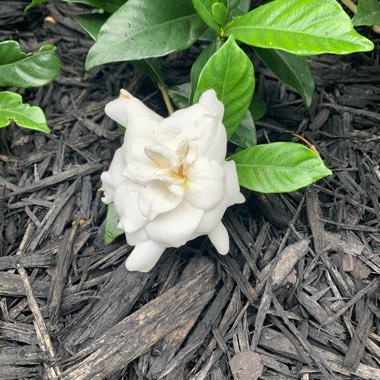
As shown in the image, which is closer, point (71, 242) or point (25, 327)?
point (25, 327)

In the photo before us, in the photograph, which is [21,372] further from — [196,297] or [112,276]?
[196,297]

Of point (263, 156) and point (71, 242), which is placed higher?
point (263, 156)

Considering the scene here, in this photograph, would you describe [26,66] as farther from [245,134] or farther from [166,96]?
[245,134]

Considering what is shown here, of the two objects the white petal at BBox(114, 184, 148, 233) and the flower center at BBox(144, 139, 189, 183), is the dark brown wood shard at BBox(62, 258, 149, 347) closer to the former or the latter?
the white petal at BBox(114, 184, 148, 233)

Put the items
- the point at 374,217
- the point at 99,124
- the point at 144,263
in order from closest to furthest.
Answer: the point at 144,263 → the point at 374,217 → the point at 99,124

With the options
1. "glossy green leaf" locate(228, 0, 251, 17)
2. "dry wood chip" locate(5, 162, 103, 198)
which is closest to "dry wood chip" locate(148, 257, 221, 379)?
"dry wood chip" locate(5, 162, 103, 198)

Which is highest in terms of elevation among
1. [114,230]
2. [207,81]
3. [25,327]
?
[207,81]

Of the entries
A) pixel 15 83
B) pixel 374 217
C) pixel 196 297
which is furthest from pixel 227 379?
pixel 15 83

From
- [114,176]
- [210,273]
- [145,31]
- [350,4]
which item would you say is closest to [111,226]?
[114,176]
